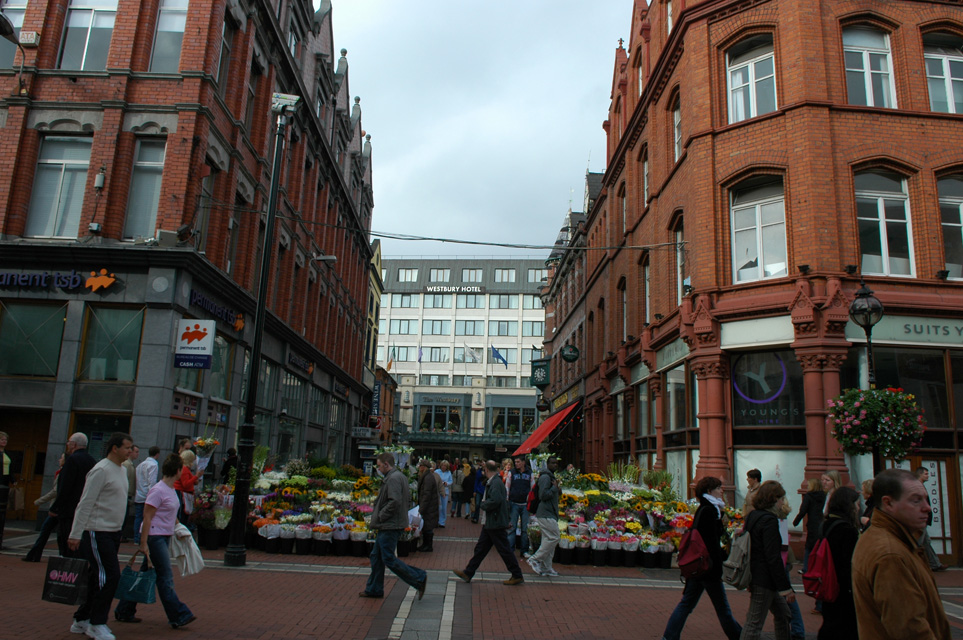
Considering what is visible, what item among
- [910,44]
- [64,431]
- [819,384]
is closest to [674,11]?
[910,44]

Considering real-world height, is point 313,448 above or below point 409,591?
above

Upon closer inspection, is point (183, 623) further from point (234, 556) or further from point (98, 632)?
point (234, 556)

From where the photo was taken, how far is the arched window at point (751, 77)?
16.4 meters

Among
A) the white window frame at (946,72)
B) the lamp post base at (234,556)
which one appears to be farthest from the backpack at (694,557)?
the white window frame at (946,72)

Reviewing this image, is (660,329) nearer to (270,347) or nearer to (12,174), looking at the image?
(270,347)

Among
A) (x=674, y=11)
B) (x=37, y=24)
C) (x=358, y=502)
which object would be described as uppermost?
(x=674, y=11)

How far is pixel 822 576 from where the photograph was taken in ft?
16.1

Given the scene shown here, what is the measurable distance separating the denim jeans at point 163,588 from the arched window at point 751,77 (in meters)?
15.2

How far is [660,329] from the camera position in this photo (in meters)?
19.6

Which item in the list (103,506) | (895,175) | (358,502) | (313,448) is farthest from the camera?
(313,448)

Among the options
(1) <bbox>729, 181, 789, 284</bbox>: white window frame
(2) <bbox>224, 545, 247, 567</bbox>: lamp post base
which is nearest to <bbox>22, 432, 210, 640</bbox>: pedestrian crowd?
(2) <bbox>224, 545, 247, 567</bbox>: lamp post base

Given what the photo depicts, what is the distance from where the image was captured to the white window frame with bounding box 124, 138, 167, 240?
15.6m

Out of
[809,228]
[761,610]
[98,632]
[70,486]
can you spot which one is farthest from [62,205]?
[809,228]

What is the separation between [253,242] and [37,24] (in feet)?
23.7
